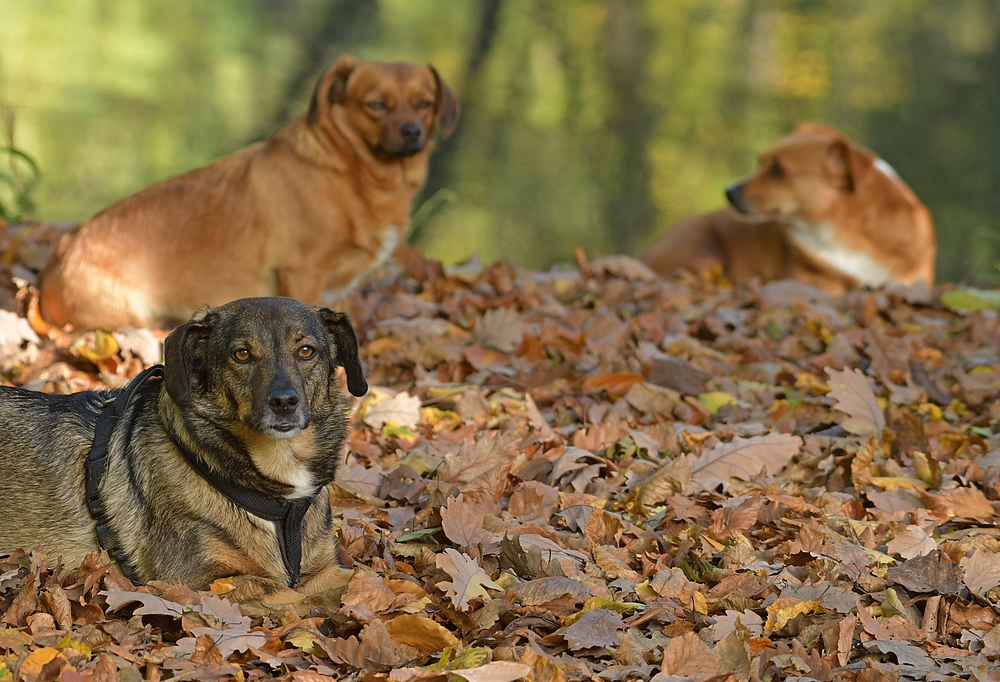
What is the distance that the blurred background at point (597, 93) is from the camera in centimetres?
1027

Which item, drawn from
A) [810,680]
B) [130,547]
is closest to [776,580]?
[810,680]

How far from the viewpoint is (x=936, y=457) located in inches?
168

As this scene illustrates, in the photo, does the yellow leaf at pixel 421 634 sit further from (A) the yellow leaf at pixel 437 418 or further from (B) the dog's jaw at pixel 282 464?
(A) the yellow leaf at pixel 437 418

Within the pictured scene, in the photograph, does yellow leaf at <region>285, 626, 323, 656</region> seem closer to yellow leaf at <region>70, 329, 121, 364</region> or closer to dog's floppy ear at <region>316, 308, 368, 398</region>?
dog's floppy ear at <region>316, 308, 368, 398</region>

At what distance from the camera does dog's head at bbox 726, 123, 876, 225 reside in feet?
26.8

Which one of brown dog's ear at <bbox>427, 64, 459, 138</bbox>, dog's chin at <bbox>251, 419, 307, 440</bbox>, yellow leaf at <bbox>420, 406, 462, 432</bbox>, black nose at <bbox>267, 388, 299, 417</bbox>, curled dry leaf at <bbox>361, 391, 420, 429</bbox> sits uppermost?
brown dog's ear at <bbox>427, 64, 459, 138</bbox>

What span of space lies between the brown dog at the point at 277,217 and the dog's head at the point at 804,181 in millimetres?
3038

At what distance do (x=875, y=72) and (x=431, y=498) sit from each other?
346 inches

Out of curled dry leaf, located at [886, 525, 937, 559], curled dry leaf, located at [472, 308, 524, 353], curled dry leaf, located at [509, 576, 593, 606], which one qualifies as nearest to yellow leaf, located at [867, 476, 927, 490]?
curled dry leaf, located at [886, 525, 937, 559]

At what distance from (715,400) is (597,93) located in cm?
Result: 667

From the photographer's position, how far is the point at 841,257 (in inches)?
327

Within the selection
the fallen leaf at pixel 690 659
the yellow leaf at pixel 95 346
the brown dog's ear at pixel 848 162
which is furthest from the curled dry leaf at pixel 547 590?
the brown dog's ear at pixel 848 162

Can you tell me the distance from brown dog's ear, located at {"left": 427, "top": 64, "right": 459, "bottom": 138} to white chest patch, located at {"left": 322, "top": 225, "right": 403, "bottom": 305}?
27.0 inches

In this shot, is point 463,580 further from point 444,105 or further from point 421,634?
point 444,105
